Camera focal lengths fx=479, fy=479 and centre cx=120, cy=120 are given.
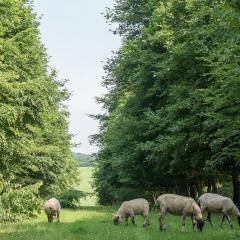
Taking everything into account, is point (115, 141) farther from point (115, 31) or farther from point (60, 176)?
point (60, 176)

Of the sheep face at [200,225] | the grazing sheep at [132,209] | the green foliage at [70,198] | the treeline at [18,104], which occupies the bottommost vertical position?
the sheep face at [200,225]

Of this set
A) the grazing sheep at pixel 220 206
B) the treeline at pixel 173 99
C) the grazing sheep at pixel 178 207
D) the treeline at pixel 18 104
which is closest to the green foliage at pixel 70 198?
the treeline at pixel 173 99

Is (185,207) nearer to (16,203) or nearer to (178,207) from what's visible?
(178,207)

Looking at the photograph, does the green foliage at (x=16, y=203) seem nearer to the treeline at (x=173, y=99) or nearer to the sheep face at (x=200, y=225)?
the treeline at (x=173, y=99)

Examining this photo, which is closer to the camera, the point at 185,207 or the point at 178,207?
the point at 185,207

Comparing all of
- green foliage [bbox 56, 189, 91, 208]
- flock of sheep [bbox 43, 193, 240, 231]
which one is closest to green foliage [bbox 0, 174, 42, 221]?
flock of sheep [bbox 43, 193, 240, 231]

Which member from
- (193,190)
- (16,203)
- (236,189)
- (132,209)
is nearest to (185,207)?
(132,209)

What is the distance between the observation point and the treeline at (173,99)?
27.8m

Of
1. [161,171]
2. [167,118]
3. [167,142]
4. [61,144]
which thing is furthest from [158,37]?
[61,144]

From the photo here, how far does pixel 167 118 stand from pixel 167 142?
3348 mm

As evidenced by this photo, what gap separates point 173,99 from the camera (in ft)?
115

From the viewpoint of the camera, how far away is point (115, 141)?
1868 inches

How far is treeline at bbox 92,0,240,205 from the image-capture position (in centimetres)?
2784

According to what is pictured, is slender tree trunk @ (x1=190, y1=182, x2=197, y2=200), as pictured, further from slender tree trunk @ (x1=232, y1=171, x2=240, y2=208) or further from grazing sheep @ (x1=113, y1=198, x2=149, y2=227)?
grazing sheep @ (x1=113, y1=198, x2=149, y2=227)
